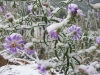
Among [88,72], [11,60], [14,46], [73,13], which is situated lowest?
[11,60]

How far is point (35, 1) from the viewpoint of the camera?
4.77 feet

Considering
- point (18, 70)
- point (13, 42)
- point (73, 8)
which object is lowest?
point (18, 70)

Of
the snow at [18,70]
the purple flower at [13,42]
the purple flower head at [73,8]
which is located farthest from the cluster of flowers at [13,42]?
the snow at [18,70]

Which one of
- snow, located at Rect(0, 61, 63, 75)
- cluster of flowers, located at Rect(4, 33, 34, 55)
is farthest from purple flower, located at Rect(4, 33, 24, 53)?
snow, located at Rect(0, 61, 63, 75)

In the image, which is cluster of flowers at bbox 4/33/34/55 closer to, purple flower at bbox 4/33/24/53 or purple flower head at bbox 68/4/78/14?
purple flower at bbox 4/33/24/53

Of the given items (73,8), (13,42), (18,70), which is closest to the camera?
(73,8)

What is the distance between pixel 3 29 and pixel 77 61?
0.42 metres

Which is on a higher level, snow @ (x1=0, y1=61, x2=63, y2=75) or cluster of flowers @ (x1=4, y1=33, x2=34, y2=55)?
cluster of flowers @ (x1=4, y1=33, x2=34, y2=55)

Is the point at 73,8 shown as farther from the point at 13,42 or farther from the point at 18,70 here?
the point at 18,70

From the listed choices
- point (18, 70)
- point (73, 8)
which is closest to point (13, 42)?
point (73, 8)

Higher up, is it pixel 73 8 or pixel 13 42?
pixel 73 8

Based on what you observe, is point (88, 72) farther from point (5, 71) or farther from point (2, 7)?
point (5, 71)

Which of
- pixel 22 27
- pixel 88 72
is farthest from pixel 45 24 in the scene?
pixel 88 72

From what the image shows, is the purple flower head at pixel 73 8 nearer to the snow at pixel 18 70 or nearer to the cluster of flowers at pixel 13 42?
the cluster of flowers at pixel 13 42
